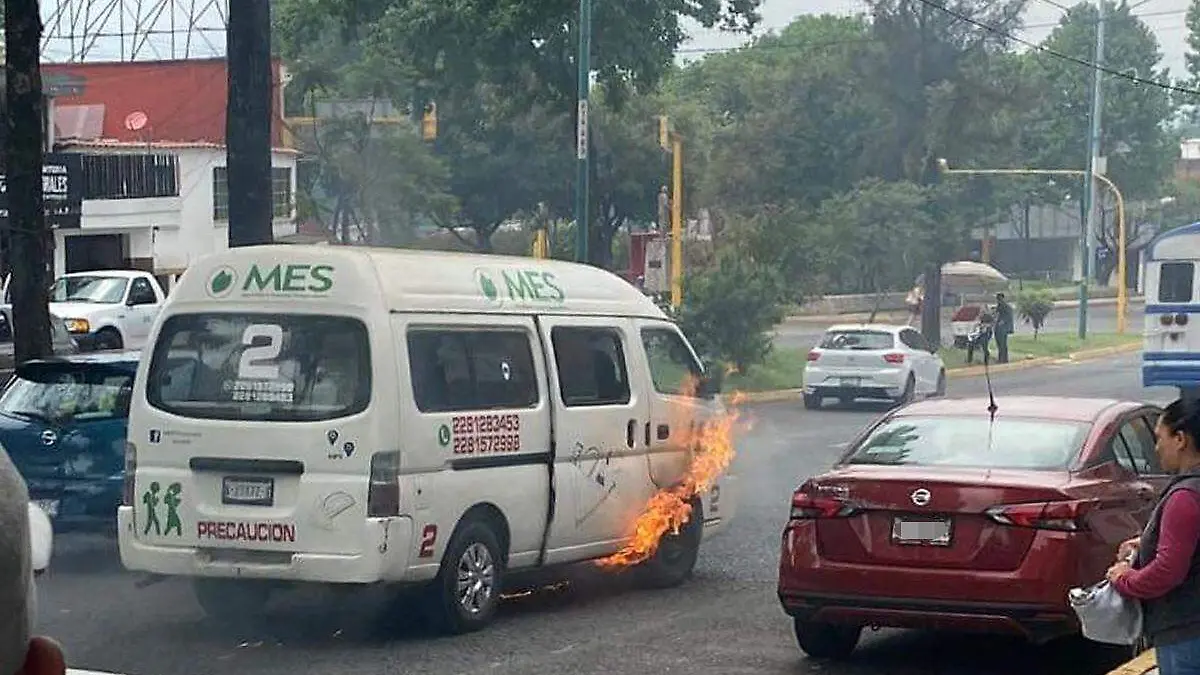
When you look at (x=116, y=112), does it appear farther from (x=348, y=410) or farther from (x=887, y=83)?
(x=348, y=410)

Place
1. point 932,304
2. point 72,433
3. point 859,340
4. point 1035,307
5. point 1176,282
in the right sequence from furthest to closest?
point 1035,307 < point 932,304 < point 859,340 < point 1176,282 < point 72,433

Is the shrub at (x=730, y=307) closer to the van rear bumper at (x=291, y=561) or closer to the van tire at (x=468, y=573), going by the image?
the van tire at (x=468, y=573)

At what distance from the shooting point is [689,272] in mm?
36531

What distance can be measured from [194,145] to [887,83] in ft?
61.9

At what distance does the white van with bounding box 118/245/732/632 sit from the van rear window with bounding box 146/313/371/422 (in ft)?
0.03

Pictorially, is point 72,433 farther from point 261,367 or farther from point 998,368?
point 998,368

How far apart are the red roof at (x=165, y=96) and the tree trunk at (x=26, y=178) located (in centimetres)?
3450

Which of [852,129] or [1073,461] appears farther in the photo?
[852,129]

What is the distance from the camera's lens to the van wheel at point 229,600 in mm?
11383

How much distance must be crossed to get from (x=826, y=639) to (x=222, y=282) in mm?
4015

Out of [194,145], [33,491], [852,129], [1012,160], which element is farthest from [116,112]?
[33,491]

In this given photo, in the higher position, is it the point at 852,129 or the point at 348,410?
the point at 852,129

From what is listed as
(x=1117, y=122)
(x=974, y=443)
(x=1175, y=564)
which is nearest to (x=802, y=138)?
(x=1117, y=122)

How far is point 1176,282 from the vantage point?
1132 inches
